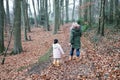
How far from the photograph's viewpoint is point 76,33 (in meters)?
13.7

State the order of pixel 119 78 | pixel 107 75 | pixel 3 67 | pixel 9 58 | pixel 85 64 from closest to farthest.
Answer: pixel 119 78 < pixel 107 75 < pixel 85 64 < pixel 3 67 < pixel 9 58

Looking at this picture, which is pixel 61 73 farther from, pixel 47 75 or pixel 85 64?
pixel 85 64

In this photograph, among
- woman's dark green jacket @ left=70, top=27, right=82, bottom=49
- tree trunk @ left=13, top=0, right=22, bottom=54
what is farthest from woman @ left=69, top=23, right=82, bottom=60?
tree trunk @ left=13, top=0, right=22, bottom=54

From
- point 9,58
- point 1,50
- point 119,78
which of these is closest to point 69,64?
point 119,78

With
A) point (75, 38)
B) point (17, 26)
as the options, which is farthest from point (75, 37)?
point (17, 26)

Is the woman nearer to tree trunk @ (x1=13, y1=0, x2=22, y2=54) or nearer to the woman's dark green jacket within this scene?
the woman's dark green jacket

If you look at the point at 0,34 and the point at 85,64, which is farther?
the point at 0,34

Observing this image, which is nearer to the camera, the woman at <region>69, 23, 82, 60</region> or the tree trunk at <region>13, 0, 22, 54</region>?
the woman at <region>69, 23, 82, 60</region>

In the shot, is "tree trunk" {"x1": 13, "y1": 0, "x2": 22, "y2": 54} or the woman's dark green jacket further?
"tree trunk" {"x1": 13, "y1": 0, "x2": 22, "y2": 54}

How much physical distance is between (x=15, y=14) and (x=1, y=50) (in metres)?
3.75

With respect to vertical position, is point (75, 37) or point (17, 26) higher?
point (17, 26)

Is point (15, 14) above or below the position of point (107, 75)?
above

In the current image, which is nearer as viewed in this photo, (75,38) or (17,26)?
(75,38)

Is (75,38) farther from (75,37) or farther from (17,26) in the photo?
(17,26)
